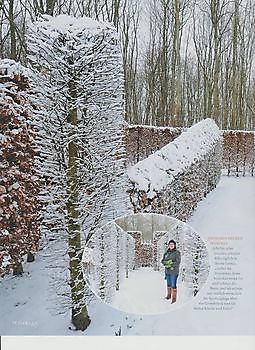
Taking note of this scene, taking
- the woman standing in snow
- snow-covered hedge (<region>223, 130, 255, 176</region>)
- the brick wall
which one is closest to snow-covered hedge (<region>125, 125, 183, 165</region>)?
the brick wall

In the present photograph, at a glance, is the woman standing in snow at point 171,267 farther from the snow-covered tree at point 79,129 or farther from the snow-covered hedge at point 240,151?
the snow-covered hedge at point 240,151

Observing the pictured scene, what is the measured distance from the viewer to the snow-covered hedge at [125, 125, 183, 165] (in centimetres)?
204

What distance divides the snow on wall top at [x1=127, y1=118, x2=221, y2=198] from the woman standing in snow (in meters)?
0.22

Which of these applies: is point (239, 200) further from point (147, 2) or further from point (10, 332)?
point (10, 332)

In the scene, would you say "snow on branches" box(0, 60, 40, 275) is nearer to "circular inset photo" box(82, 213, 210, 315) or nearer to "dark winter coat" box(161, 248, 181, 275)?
"circular inset photo" box(82, 213, 210, 315)

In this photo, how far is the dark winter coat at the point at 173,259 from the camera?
1.96m

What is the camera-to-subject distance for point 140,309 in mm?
1970

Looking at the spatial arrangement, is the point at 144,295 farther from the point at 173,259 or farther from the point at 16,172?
the point at 16,172

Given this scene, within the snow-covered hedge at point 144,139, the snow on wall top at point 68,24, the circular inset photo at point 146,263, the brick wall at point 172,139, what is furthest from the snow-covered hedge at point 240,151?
the snow on wall top at point 68,24

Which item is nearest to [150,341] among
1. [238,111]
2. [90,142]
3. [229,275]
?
[229,275]

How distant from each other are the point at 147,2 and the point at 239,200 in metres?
0.89

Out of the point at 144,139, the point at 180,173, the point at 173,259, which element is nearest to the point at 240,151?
the point at 180,173

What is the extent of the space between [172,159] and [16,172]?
2.09ft

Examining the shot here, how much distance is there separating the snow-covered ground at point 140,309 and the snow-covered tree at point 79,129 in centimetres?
9
